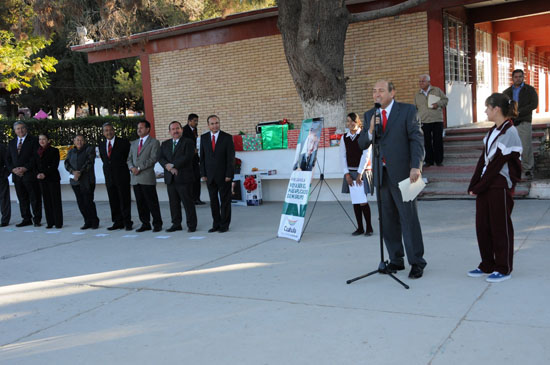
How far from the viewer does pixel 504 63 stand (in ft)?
60.9

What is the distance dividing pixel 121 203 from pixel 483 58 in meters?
11.8

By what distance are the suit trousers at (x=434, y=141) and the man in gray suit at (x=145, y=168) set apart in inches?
214

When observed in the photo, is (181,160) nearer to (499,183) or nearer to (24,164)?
(24,164)

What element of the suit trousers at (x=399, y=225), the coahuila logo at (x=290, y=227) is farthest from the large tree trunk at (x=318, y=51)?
the suit trousers at (x=399, y=225)

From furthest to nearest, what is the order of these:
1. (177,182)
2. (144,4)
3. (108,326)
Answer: (144,4)
(177,182)
(108,326)

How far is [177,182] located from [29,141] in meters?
3.62

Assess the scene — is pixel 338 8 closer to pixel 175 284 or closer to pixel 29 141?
pixel 29 141

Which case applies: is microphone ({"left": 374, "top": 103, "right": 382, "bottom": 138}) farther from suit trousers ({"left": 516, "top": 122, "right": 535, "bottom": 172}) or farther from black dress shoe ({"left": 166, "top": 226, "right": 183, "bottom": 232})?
suit trousers ({"left": 516, "top": 122, "right": 535, "bottom": 172})

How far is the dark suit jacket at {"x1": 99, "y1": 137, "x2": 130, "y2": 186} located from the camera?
32.5 ft

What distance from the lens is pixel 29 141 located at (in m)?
10.9

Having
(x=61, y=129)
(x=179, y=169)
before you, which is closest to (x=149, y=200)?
(x=179, y=169)

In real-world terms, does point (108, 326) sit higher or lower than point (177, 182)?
lower

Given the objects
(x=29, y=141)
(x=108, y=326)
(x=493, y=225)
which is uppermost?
(x=29, y=141)

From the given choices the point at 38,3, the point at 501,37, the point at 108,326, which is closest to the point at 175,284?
the point at 108,326
